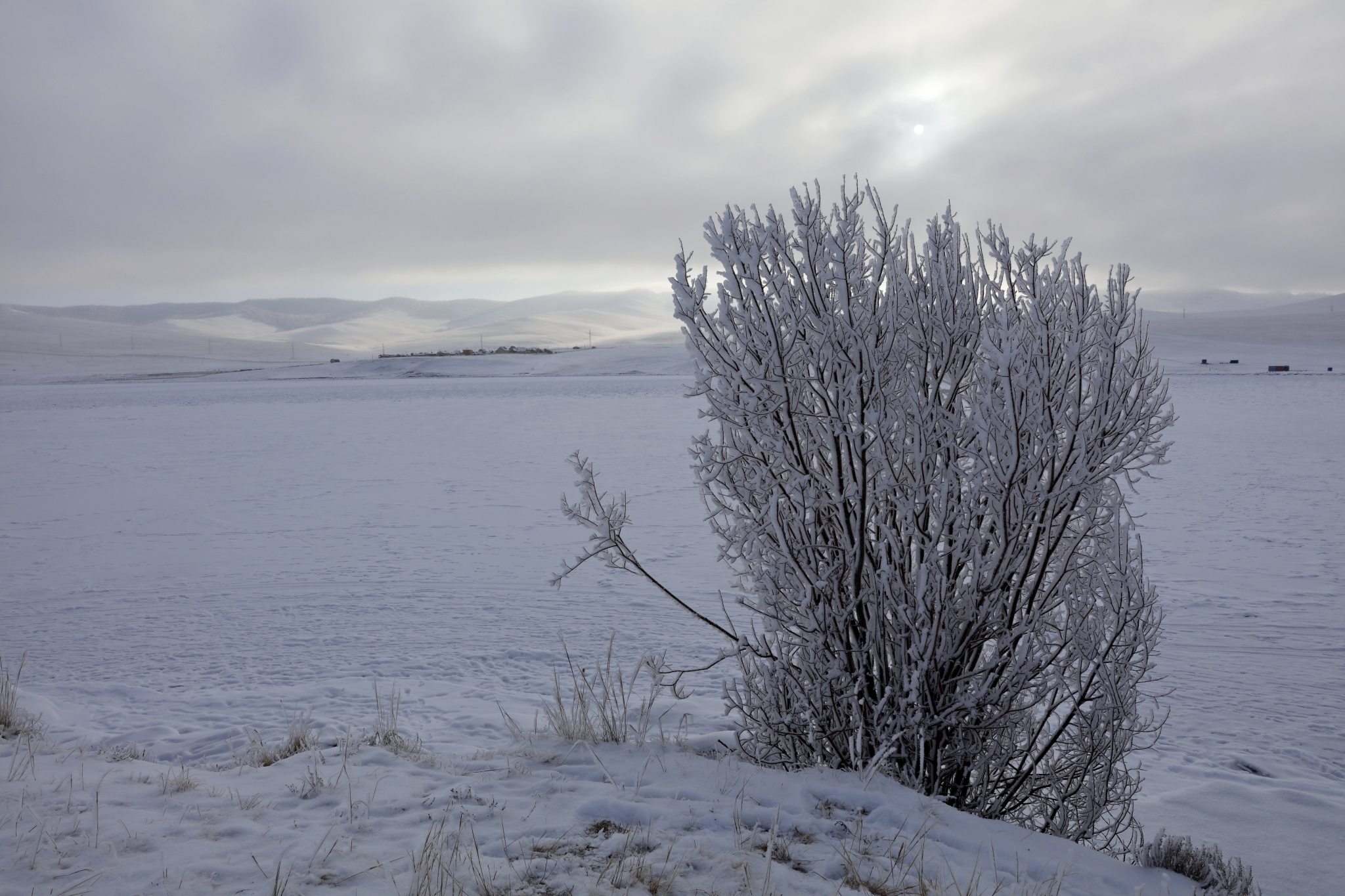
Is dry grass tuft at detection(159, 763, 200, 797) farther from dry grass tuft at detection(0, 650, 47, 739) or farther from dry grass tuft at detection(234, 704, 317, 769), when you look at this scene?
dry grass tuft at detection(0, 650, 47, 739)

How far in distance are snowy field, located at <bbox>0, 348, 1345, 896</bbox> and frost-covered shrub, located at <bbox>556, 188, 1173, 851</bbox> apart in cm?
53

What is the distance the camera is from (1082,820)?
12.9 feet

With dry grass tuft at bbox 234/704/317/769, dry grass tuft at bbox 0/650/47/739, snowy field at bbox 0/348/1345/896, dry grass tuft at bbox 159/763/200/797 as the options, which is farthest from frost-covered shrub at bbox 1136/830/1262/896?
dry grass tuft at bbox 0/650/47/739

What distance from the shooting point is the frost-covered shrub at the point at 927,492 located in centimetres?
353

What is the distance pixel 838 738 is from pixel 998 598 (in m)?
1.04

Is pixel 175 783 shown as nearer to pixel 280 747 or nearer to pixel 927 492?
pixel 280 747

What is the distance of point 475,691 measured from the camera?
5867 millimetres

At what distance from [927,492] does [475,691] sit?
3704 mm

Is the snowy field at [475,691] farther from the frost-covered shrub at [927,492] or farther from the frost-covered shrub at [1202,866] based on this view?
the frost-covered shrub at [927,492]

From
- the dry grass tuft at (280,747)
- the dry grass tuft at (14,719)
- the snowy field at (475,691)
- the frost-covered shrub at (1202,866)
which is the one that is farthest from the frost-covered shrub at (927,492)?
the dry grass tuft at (14,719)

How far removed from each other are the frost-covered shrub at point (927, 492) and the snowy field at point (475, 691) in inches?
20.9

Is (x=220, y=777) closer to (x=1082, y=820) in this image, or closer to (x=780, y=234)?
(x=780, y=234)

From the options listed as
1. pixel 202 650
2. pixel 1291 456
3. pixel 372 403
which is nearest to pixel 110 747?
pixel 202 650

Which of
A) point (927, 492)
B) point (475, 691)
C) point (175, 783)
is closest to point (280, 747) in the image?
point (175, 783)
